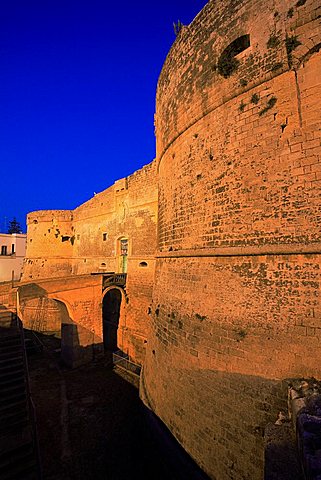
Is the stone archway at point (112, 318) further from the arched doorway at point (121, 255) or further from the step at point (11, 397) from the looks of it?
the step at point (11, 397)

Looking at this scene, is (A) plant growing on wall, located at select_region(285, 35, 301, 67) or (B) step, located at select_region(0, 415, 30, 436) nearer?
(A) plant growing on wall, located at select_region(285, 35, 301, 67)

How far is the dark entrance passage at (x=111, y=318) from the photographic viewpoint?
1224 centimetres

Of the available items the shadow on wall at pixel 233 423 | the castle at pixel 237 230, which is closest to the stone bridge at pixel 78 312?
the castle at pixel 237 230

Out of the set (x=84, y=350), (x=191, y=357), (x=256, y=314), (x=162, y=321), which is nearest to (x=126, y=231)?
(x=84, y=350)

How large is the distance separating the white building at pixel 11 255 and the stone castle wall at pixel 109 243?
26.1 feet

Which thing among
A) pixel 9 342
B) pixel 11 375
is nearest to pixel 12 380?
pixel 11 375

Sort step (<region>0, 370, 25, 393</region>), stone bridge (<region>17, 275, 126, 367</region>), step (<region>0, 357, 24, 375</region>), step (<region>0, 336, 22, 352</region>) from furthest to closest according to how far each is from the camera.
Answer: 1. stone bridge (<region>17, 275, 126, 367</region>)
2. step (<region>0, 336, 22, 352</region>)
3. step (<region>0, 357, 24, 375</region>)
4. step (<region>0, 370, 25, 393</region>)

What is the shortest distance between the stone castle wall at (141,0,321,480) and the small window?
20mm

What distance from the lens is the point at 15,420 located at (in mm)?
4309

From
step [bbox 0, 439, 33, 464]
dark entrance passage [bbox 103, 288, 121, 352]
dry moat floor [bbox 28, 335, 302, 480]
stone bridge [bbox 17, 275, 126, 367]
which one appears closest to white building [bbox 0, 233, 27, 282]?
dark entrance passage [bbox 103, 288, 121, 352]

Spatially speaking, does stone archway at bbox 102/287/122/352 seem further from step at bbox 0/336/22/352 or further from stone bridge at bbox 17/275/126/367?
step at bbox 0/336/22/352

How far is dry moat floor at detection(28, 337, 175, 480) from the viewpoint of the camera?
5125 millimetres

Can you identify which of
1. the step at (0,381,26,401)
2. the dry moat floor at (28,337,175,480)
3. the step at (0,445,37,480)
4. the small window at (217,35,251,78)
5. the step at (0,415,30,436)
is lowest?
the dry moat floor at (28,337,175,480)

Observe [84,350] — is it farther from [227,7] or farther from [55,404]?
[227,7]
